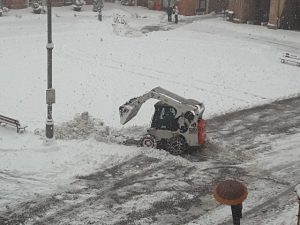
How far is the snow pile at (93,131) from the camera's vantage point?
1739cm

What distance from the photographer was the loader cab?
16.4 m

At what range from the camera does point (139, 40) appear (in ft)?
110

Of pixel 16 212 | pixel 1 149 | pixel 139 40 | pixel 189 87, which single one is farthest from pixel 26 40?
pixel 16 212

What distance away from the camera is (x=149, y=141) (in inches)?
651

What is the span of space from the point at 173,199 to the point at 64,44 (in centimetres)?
2001

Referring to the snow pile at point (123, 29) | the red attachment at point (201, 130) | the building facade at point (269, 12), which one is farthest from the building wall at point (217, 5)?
the red attachment at point (201, 130)

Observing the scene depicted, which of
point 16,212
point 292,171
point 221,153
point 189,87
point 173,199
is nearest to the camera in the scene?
point 16,212

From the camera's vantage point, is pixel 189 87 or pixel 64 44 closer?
pixel 189 87

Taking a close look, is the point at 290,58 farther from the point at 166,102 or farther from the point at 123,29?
the point at 166,102

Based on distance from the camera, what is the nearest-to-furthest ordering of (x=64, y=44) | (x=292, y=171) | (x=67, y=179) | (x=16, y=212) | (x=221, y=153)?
(x=16, y=212) < (x=67, y=179) < (x=292, y=171) < (x=221, y=153) < (x=64, y=44)

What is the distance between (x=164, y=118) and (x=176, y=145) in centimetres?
96

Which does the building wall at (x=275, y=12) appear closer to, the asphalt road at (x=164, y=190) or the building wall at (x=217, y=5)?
the building wall at (x=217, y=5)

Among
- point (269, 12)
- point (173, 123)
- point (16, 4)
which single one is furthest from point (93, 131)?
point (269, 12)

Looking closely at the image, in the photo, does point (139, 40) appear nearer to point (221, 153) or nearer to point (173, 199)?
point (221, 153)
